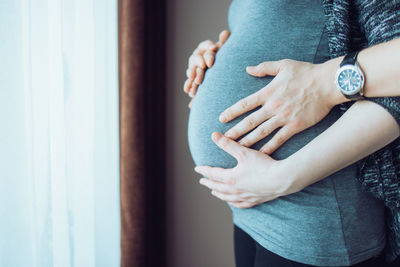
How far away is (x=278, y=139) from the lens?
1.69 ft

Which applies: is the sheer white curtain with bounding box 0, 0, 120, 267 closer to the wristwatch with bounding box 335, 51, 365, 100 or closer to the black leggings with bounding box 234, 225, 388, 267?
the black leggings with bounding box 234, 225, 388, 267

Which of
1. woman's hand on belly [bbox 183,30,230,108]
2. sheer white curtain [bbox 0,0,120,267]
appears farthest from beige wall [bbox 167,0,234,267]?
woman's hand on belly [bbox 183,30,230,108]

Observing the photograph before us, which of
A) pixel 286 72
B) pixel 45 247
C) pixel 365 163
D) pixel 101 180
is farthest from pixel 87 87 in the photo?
pixel 365 163

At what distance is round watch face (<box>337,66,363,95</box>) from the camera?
1.46ft

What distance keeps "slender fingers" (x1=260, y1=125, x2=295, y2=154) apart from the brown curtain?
72 cm

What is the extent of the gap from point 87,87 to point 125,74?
0.23m

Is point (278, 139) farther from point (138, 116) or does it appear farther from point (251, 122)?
point (138, 116)

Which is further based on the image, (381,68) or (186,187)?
(186,187)

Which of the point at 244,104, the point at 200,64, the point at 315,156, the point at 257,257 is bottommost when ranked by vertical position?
the point at 257,257

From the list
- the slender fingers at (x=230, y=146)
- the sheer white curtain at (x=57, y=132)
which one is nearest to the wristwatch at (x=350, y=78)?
the slender fingers at (x=230, y=146)

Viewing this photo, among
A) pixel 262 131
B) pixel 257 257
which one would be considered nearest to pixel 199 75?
pixel 262 131

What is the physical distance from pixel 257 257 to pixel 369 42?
53cm

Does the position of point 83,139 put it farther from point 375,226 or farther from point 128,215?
point 375,226

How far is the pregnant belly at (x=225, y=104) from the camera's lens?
1.73 ft
